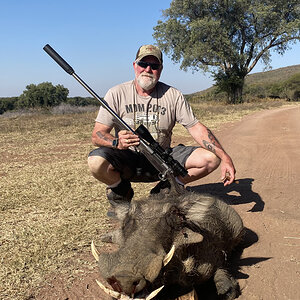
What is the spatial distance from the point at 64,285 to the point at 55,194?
2359 millimetres

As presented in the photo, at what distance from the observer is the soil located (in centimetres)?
251

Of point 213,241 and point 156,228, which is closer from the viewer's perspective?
point 156,228

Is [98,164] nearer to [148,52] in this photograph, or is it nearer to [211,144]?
[211,144]

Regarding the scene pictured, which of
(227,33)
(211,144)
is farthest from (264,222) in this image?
(227,33)

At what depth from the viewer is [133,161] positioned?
404 centimetres

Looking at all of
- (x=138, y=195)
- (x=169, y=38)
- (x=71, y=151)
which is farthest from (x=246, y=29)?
(x=138, y=195)

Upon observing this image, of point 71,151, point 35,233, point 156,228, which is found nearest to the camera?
point 156,228

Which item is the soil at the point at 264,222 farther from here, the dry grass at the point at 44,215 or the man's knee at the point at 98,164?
the man's knee at the point at 98,164

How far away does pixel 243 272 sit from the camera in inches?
108

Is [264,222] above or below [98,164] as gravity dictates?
below

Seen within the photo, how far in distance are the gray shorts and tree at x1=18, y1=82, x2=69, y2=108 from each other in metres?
29.5

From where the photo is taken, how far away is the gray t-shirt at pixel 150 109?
405 cm

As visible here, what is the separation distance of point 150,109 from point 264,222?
70.3 inches

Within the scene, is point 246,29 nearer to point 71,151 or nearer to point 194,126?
point 71,151
